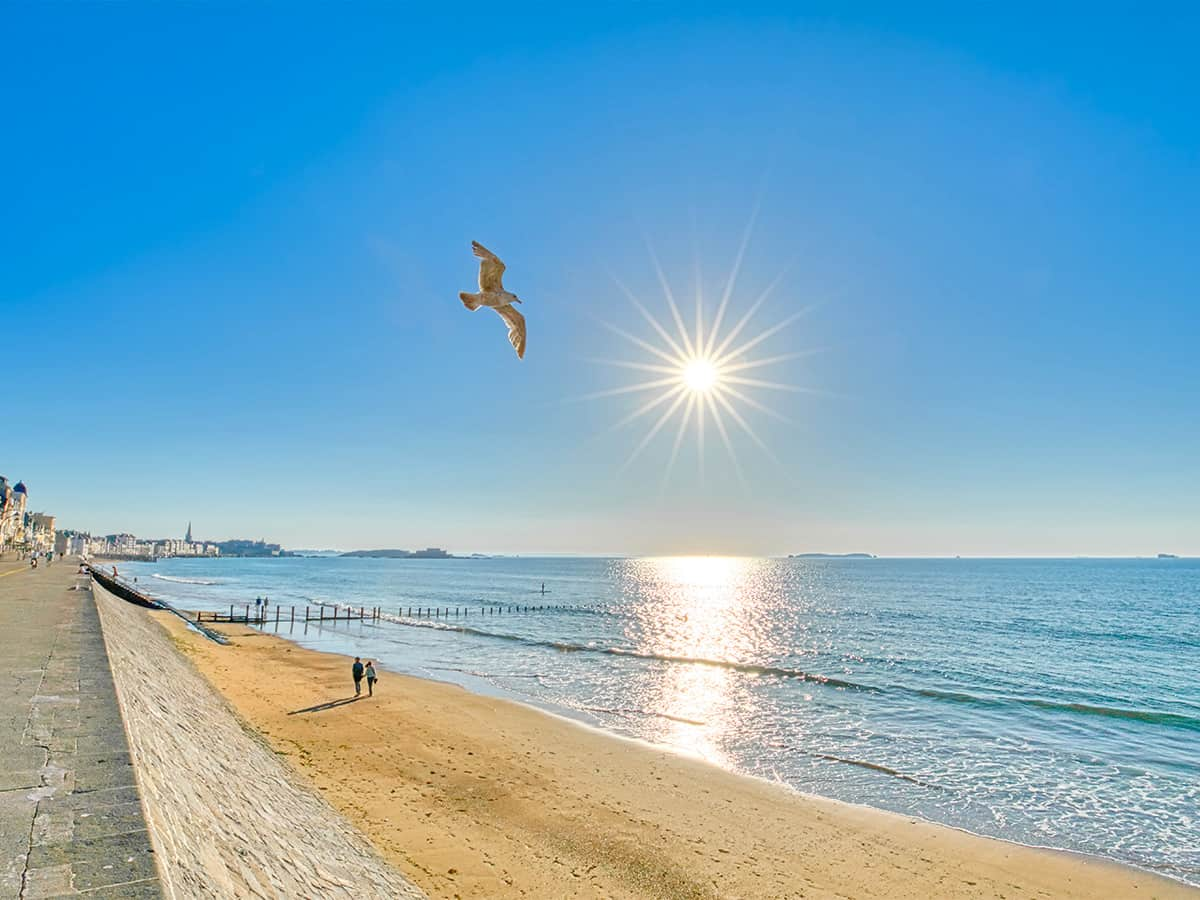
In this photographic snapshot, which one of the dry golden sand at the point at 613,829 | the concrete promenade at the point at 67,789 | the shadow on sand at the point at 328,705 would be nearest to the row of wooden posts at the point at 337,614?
the shadow on sand at the point at 328,705

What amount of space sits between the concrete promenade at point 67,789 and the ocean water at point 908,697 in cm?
1792

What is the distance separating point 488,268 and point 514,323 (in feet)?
3.37

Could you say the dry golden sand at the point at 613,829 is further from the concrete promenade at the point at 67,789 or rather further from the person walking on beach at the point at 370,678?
the concrete promenade at the point at 67,789

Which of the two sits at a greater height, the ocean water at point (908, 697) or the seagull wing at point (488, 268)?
the seagull wing at point (488, 268)

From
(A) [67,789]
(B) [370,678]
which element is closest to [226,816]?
(A) [67,789]

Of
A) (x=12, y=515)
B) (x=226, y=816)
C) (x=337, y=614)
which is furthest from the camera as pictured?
(x=12, y=515)

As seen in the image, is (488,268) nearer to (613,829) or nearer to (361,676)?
(613,829)

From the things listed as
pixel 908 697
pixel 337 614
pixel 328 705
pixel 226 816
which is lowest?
pixel 337 614

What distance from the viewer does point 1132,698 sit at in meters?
32.5

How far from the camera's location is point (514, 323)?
9.09m

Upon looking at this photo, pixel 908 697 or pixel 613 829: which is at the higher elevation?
pixel 613 829

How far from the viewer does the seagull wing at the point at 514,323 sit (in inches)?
347

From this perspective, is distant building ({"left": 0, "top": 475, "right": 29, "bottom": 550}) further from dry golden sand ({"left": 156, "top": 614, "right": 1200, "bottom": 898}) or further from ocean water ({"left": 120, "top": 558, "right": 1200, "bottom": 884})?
dry golden sand ({"left": 156, "top": 614, "right": 1200, "bottom": 898})

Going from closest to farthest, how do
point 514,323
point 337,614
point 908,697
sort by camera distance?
1. point 514,323
2. point 908,697
3. point 337,614
